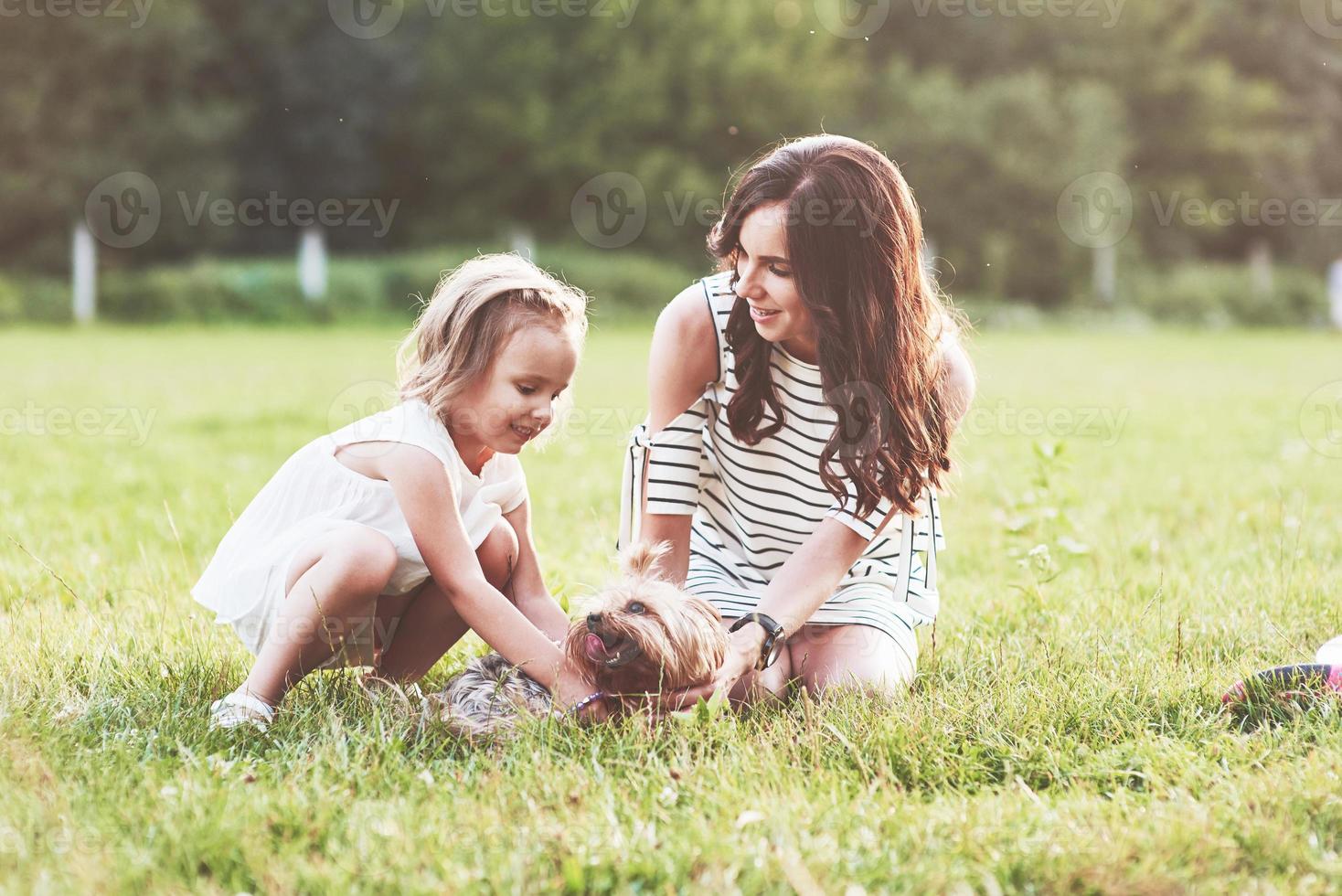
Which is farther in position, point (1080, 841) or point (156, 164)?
point (156, 164)

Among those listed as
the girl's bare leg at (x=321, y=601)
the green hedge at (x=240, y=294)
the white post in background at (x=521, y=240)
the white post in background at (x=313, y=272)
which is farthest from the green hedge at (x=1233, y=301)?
the girl's bare leg at (x=321, y=601)

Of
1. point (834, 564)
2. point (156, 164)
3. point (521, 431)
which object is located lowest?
point (834, 564)

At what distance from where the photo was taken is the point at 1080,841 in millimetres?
2289

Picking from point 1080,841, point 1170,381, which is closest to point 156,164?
point 1170,381

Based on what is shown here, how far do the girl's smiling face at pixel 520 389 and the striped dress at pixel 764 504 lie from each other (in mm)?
521

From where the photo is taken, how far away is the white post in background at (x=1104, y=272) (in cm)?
3163

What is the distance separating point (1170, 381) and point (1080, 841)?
38.9ft

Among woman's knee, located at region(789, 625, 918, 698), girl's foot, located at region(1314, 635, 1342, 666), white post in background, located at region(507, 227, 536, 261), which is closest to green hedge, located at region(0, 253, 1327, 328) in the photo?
white post in background, located at region(507, 227, 536, 261)

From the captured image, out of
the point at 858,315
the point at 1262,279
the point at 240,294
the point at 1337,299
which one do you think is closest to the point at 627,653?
the point at 858,315

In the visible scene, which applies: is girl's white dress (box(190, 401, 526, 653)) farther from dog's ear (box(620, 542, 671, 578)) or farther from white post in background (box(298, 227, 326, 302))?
white post in background (box(298, 227, 326, 302))

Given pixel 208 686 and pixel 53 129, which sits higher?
pixel 53 129

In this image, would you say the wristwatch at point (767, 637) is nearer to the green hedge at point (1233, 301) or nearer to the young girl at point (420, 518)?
Result: the young girl at point (420, 518)

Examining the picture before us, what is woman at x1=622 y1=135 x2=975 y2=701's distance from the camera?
10.0 feet

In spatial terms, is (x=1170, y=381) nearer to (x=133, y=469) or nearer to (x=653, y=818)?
(x=133, y=469)
